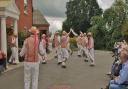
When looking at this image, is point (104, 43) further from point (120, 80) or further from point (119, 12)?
point (120, 80)

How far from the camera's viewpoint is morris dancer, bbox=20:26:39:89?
13930 millimetres

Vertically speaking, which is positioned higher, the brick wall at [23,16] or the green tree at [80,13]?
the green tree at [80,13]

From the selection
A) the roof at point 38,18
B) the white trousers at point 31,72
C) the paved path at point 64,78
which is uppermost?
the roof at point 38,18

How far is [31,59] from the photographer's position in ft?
45.7

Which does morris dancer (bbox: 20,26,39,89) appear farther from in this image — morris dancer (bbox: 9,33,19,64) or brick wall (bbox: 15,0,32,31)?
brick wall (bbox: 15,0,32,31)

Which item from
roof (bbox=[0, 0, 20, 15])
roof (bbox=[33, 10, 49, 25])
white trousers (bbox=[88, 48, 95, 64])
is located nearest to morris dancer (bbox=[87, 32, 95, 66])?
white trousers (bbox=[88, 48, 95, 64])

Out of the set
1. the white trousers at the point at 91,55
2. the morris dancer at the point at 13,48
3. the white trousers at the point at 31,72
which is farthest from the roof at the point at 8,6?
the white trousers at the point at 31,72

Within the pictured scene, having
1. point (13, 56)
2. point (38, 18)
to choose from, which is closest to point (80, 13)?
point (38, 18)

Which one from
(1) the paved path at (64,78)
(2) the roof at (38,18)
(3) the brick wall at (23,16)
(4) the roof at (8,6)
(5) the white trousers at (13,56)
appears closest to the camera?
(1) the paved path at (64,78)

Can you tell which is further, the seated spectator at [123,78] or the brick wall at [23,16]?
the brick wall at [23,16]

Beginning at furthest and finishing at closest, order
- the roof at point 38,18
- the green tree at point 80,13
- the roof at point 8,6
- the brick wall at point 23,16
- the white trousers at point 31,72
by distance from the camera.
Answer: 1. the green tree at point 80,13
2. the roof at point 38,18
3. the brick wall at point 23,16
4. the roof at point 8,6
5. the white trousers at point 31,72

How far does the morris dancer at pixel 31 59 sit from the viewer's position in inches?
548

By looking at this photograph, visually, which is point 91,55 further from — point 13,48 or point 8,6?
point 8,6

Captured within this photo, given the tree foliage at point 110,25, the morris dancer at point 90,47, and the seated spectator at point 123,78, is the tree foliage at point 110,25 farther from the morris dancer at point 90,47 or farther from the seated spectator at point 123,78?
the seated spectator at point 123,78
